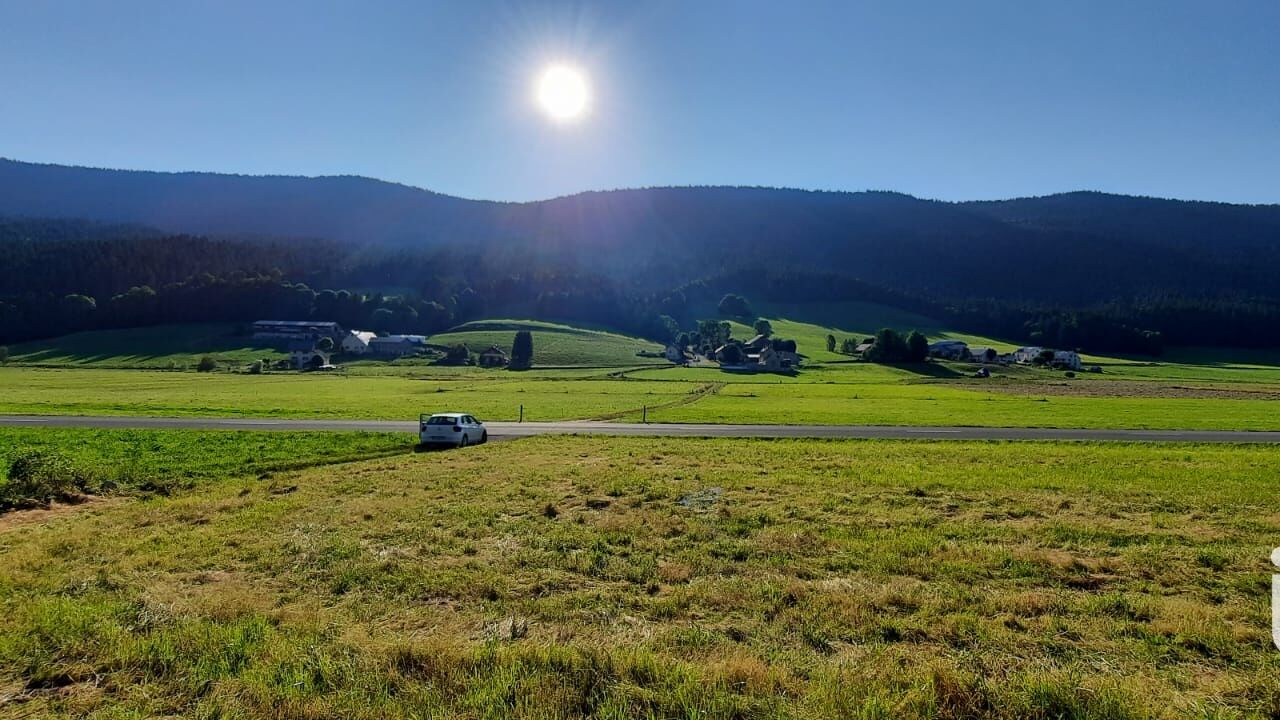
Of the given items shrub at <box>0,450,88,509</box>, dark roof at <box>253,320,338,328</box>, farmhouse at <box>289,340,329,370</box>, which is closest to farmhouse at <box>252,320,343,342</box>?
dark roof at <box>253,320,338,328</box>

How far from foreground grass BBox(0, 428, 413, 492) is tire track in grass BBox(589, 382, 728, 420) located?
1793 cm

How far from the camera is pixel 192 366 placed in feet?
410

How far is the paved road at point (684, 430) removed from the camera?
36156 mm

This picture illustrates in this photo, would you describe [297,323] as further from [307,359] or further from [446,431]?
[446,431]

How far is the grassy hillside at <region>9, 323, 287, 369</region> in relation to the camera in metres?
130

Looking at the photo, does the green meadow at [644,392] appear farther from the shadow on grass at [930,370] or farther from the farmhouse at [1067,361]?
the farmhouse at [1067,361]

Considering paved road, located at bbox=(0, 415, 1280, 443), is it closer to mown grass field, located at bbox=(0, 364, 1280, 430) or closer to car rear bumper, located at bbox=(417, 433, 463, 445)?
mown grass field, located at bbox=(0, 364, 1280, 430)

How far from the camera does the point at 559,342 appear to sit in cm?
16575

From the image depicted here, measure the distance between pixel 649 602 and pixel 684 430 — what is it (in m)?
29.7

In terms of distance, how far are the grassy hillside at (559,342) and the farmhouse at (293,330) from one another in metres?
28.2

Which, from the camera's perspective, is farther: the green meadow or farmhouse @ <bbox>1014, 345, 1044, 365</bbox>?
farmhouse @ <bbox>1014, 345, 1044, 365</bbox>

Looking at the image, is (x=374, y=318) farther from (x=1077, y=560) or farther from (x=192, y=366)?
(x=1077, y=560)

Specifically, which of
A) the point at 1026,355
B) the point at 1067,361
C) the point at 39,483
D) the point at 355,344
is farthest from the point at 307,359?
the point at 1026,355

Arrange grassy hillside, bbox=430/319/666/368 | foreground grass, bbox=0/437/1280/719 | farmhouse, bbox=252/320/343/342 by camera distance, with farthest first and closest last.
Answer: farmhouse, bbox=252/320/343/342
grassy hillside, bbox=430/319/666/368
foreground grass, bbox=0/437/1280/719
